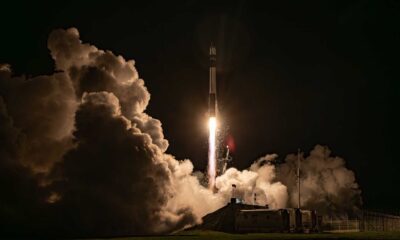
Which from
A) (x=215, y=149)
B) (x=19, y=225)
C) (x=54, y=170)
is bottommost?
(x=19, y=225)

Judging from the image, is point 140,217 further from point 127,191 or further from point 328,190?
point 328,190

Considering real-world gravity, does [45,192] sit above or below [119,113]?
below

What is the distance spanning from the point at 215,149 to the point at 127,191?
34240 mm

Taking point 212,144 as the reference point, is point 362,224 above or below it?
below

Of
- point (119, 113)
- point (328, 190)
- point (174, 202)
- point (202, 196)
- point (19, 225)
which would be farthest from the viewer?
point (328, 190)

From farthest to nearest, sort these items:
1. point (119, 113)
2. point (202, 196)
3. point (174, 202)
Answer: point (202, 196)
point (174, 202)
point (119, 113)

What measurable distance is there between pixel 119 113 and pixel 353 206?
68873 mm

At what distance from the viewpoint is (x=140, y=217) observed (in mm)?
103500

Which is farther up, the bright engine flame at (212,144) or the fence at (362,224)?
the bright engine flame at (212,144)

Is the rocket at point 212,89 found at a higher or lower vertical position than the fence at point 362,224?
higher

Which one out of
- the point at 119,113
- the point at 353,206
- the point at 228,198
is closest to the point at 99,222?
the point at 119,113

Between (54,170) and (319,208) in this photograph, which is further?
(319,208)

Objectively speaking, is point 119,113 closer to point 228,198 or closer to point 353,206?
point 228,198

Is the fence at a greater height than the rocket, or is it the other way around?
the rocket
